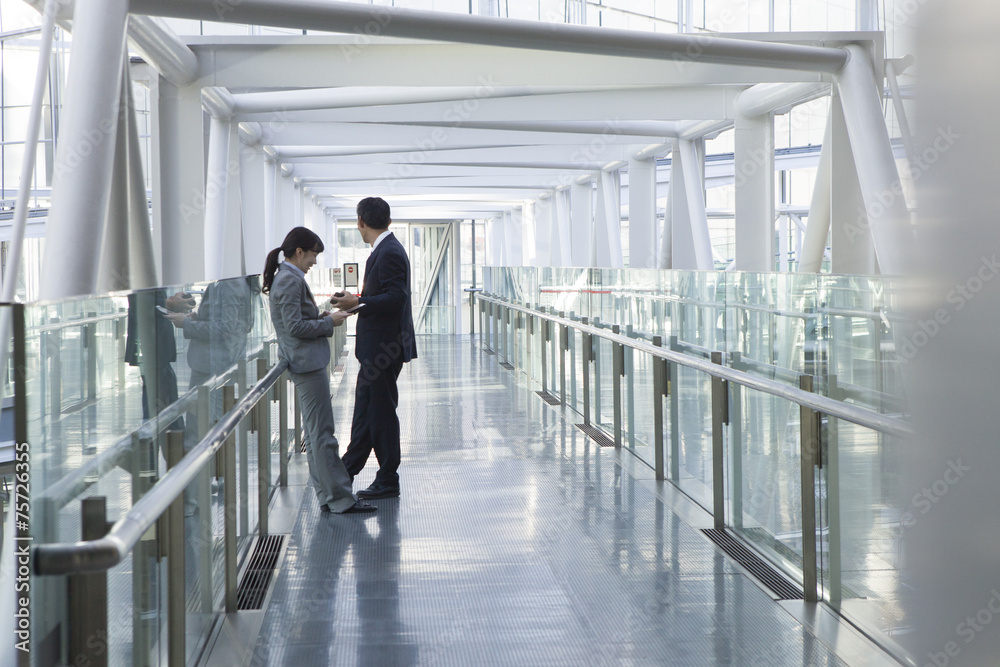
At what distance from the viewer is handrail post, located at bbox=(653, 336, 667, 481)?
5938mm

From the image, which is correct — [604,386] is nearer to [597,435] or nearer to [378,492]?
[597,435]

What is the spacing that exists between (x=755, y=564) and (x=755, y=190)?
257 inches

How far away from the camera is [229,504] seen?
3.84 metres

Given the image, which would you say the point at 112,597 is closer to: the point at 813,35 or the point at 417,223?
the point at 813,35

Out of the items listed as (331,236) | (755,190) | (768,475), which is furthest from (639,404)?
(331,236)

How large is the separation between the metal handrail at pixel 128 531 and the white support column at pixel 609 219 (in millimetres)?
13035

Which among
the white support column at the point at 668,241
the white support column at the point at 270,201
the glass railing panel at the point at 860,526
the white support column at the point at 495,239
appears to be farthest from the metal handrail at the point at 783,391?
the white support column at the point at 495,239

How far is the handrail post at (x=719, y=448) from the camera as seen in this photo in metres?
4.84

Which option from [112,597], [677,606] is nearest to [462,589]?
[677,606]

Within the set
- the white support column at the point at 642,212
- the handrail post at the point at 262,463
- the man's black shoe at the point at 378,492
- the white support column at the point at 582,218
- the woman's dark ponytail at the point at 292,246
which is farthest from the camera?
the white support column at the point at 582,218

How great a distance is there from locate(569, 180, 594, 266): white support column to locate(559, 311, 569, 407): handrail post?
8622mm

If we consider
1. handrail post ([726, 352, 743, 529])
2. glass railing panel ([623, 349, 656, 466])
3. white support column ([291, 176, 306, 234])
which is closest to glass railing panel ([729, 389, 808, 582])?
handrail post ([726, 352, 743, 529])

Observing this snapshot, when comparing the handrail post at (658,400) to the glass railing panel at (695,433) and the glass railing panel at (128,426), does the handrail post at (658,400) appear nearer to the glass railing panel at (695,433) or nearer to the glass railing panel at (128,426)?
the glass railing panel at (695,433)

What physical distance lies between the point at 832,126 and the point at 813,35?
0.90 meters
